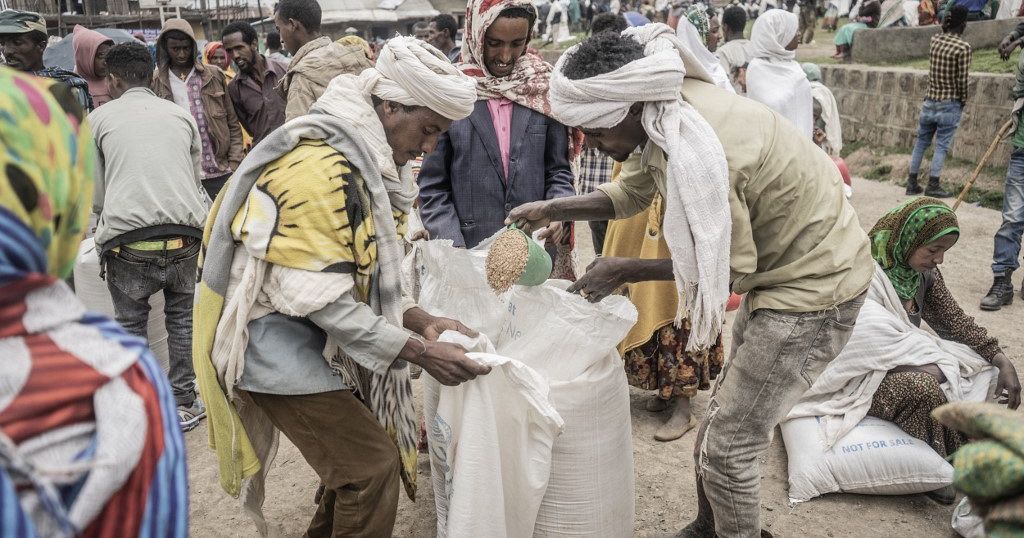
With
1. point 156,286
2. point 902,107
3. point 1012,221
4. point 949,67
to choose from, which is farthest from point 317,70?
point 902,107

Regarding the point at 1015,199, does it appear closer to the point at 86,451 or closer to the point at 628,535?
the point at 628,535

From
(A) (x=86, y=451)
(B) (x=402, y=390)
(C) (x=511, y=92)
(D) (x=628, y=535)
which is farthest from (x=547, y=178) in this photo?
(A) (x=86, y=451)

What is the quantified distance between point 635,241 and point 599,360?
1298 mm

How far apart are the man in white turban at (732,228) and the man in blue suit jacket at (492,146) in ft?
2.90

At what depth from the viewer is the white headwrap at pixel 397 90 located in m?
2.11

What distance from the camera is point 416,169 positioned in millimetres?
4148

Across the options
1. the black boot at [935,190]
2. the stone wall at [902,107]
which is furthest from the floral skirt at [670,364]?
the stone wall at [902,107]

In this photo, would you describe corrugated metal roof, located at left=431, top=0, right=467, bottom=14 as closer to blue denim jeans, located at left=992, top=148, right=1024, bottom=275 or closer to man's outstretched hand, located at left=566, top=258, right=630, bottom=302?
blue denim jeans, located at left=992, top=148, right=1024, bottom=275

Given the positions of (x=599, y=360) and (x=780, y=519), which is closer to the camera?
(x=599, y=360)

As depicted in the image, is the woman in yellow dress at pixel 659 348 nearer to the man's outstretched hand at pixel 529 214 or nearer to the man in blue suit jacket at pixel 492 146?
the man in blue suit jacket at pixel 492 146

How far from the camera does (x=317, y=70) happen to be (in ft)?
14.8

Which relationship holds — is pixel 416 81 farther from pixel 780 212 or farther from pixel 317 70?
pixel 317 70

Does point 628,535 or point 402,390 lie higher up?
point 402,390

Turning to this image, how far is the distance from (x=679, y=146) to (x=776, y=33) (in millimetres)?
3864
